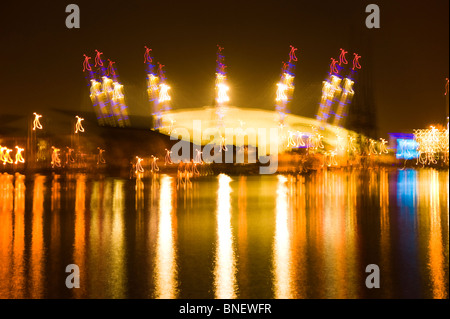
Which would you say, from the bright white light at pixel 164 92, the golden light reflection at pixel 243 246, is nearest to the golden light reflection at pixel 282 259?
the golden light reflection at pixel 243 246

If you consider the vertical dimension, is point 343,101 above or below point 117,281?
above

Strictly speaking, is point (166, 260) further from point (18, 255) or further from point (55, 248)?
point (18, 255)

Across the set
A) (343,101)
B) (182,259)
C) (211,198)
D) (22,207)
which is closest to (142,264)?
(182,259)

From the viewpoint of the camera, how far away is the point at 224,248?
9.19 meters

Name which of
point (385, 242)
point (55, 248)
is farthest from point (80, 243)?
point (385, 242)

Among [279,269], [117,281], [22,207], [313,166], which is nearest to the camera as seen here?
[117,281]

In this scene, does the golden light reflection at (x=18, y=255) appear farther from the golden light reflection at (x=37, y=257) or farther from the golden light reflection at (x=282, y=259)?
the golden light reflection at (x=282, y=259)

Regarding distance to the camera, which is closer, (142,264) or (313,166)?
(142,264)

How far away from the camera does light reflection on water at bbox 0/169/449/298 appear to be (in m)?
6.64

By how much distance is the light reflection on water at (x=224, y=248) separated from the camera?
6.64m

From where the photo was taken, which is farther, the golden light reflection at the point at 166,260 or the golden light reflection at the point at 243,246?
the golden light reflection at the point at 243,246

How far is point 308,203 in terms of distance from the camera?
53.5 ft
